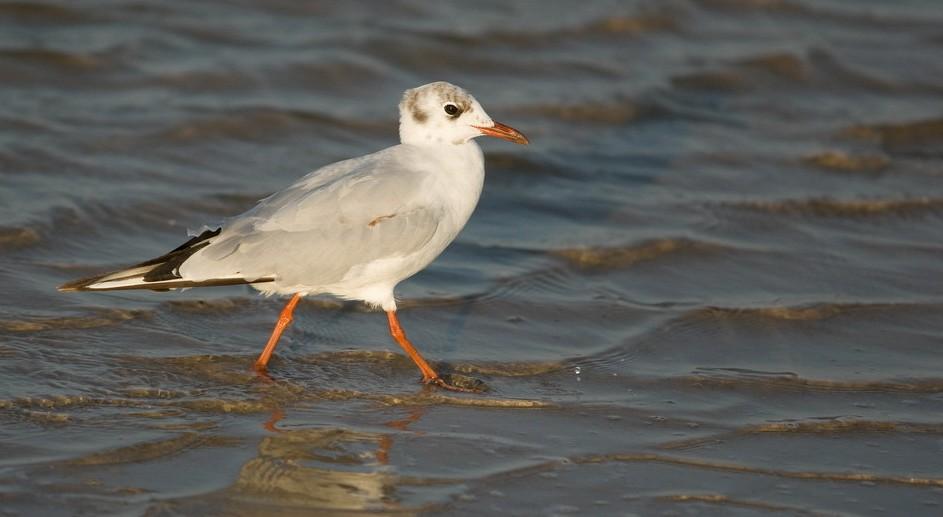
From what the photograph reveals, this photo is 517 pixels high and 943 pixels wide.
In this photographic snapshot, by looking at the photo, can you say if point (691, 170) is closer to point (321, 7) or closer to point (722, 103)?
point (722, 103)

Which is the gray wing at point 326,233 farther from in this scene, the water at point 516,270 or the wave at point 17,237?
the wave at point 17,237

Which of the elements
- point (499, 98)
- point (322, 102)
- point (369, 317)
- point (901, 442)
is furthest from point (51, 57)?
point (901, 442)

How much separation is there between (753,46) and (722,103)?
1787mm

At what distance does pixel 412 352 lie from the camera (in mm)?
6934

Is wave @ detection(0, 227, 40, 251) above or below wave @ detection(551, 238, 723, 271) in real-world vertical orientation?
above

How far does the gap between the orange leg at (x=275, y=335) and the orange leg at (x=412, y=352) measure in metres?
0.50

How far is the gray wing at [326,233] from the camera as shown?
6.62 meters

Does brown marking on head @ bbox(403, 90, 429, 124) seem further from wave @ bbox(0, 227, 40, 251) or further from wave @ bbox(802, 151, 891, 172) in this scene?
wave @ bbox(802, 151, 891, 172)

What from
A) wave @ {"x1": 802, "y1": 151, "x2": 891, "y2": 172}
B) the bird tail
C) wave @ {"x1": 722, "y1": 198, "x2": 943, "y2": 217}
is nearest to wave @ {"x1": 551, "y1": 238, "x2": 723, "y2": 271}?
wave @ {"x1": 722, "y1": 198, "x2": 943, "y2": 217}

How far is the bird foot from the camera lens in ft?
22.2

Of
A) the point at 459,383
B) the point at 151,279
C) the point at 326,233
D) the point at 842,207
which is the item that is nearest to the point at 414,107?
the point at 326,233

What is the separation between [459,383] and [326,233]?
1009mm

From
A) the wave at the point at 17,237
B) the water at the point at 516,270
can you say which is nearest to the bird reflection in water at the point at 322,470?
the water at the point at 516,270

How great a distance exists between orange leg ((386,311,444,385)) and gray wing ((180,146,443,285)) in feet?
1.55
